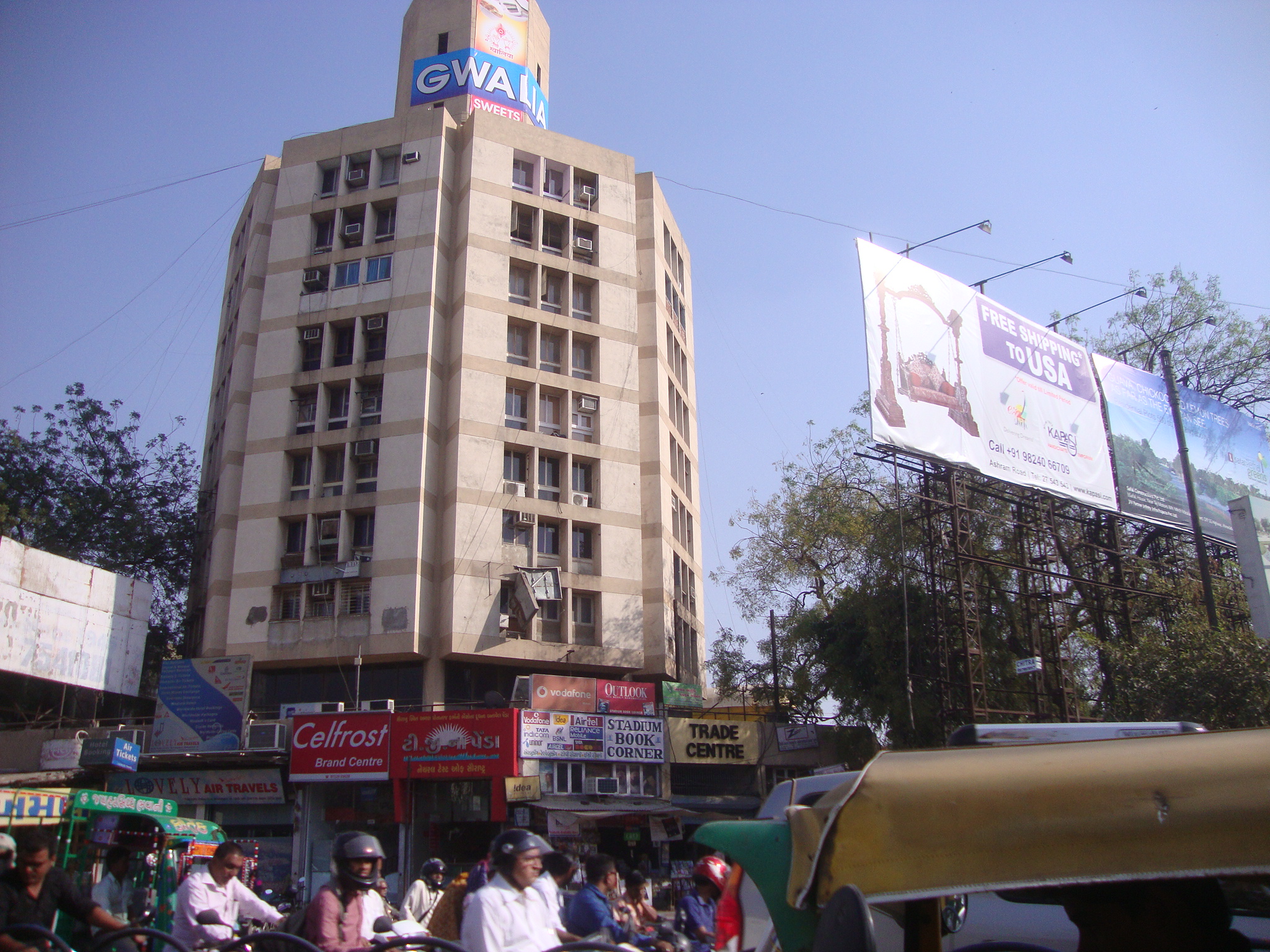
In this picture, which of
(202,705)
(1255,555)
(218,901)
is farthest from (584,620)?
(218,901)

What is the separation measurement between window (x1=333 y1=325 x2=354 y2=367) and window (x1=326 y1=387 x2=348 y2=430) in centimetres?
78

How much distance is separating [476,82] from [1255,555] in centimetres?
2690

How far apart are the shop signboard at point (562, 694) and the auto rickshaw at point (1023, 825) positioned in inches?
810

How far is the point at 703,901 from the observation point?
28.7 ft

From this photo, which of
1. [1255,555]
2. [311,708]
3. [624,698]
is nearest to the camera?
[1255,555]

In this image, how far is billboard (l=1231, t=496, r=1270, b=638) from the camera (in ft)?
61.2

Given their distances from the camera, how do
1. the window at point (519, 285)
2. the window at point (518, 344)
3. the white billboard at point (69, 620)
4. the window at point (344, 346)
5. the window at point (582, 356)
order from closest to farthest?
the white billboard at point (69, 620) < the window at point (344, 346) < the window at point (518, 344) < the window at point (519, 285) < the window at point (582, 356)

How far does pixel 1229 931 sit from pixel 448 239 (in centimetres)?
2900

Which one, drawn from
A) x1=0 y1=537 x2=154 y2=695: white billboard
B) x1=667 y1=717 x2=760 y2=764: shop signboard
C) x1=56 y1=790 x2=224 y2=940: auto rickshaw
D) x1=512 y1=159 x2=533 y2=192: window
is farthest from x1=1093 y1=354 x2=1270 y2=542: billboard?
x1=0 y1=537 x2=154 y2=695: white billboard

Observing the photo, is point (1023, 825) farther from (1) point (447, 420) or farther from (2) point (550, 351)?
(2) point (550, 351)

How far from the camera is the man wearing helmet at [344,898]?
16.6 ft

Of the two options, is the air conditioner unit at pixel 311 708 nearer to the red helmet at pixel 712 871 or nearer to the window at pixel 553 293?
the window at pixel 553 293

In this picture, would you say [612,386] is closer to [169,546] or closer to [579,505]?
[579,505]

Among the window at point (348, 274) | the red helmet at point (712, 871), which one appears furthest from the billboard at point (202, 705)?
the red helmet at point (712, 871)
